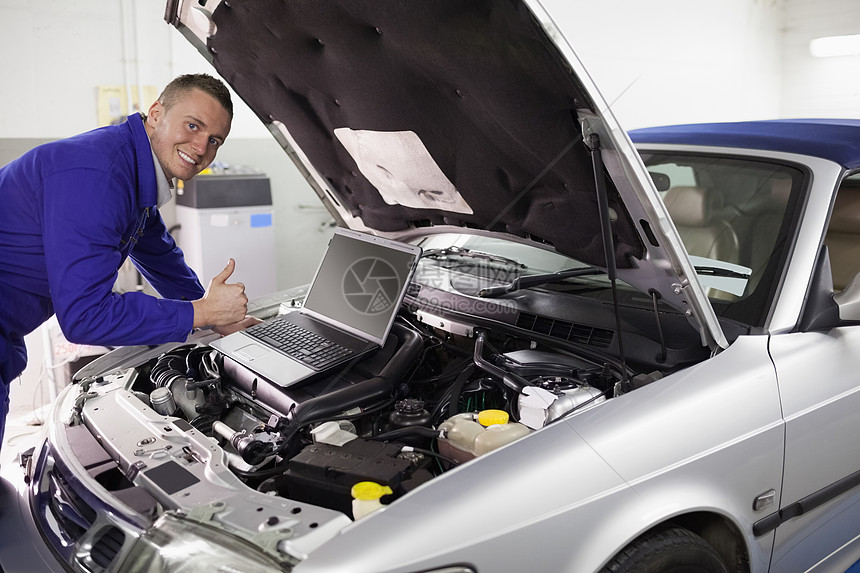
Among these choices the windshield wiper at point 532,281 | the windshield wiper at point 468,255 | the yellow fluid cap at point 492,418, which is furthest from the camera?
the windshield wiper at point 468,255

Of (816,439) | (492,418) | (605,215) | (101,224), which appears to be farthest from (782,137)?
(101,224)

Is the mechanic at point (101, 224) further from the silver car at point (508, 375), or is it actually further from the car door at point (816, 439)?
the car door at point (816, 439)

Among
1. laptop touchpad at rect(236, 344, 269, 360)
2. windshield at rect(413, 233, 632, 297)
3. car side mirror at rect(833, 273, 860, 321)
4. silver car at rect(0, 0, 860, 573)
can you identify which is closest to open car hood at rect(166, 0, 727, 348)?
silver car at rect(0, 0, 860, 573)

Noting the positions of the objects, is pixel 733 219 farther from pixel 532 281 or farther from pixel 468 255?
pixel 468 255

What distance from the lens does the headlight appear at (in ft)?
3.80

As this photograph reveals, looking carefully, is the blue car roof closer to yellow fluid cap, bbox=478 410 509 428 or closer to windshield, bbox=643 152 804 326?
windshield, bbox=643 152 804 326

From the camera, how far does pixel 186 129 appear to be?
192cm

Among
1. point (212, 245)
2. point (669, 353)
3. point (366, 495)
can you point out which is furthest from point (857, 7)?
point (366, 495)

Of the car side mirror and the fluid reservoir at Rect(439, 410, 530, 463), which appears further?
the car side mirror

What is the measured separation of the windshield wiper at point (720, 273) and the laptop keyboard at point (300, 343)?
41.2 inches

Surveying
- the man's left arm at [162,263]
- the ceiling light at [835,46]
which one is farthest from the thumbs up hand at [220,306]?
the ceiling light at [835,46]

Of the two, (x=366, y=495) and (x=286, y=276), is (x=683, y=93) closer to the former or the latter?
(x=286, y=276)

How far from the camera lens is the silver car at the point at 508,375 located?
1.28m

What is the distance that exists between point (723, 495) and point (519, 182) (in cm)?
97
